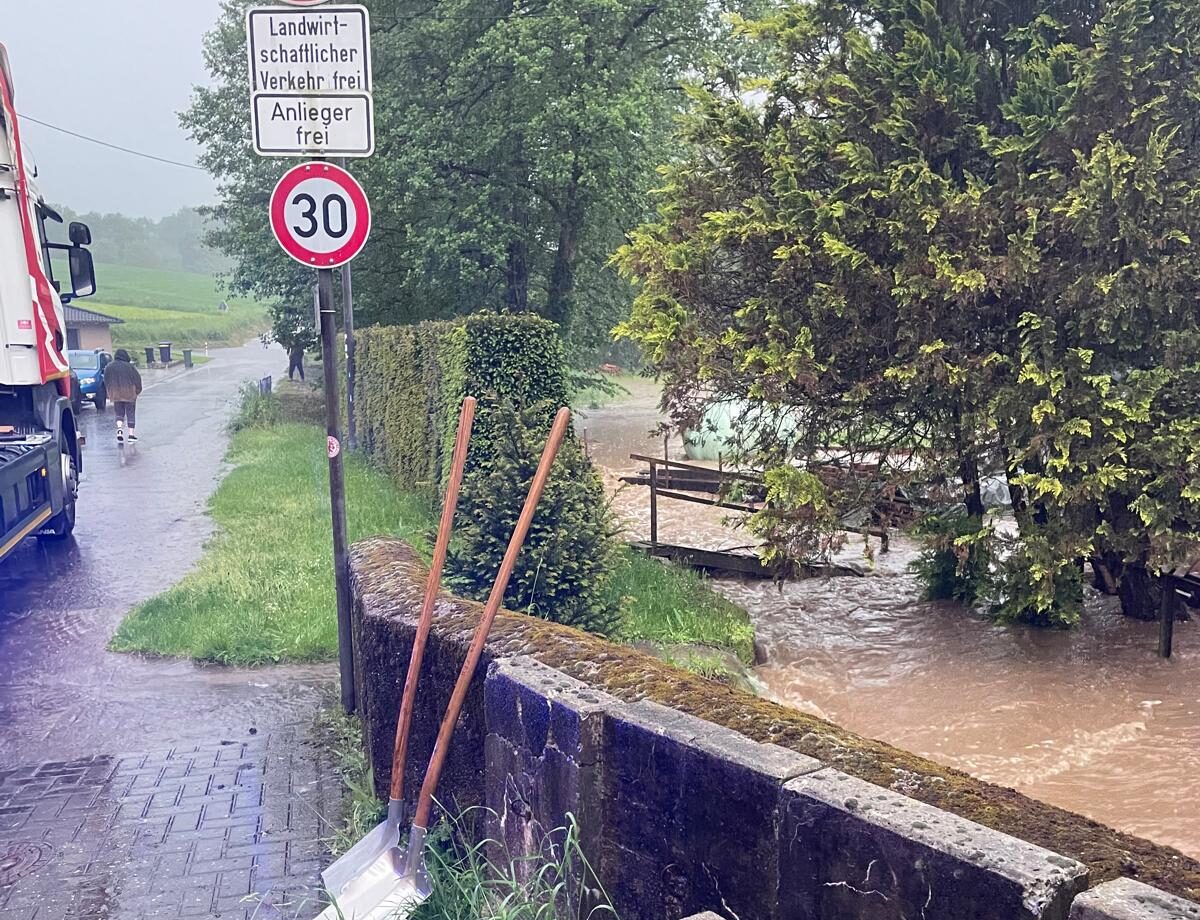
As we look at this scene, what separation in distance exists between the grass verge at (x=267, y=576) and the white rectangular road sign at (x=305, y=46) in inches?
140

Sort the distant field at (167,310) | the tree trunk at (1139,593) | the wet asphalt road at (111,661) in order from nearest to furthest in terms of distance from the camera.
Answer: the wet asphalt road at (111,661) → the tree trunk at (1139,593) → the distant field at (167,310)

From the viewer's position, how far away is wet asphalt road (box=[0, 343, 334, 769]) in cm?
580

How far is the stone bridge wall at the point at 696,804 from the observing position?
2018 mm

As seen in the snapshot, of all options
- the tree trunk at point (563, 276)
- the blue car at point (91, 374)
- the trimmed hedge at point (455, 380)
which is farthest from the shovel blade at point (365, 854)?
the blue car at point (91, 374)

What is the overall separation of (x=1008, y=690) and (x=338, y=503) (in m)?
5.38

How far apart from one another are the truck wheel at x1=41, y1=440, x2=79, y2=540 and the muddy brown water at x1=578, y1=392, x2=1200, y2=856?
22.4 feet

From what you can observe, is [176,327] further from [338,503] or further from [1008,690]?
[338,503]

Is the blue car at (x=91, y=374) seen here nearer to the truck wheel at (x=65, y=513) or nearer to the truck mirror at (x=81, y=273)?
the truck wheel at (x=65, y=513)

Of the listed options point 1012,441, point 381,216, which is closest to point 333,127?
point 1012,441

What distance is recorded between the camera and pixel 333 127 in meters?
5.31

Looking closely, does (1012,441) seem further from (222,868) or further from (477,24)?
(477,24)

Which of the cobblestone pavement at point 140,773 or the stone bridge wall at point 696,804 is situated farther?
the cobblestone pavement at point 140,773

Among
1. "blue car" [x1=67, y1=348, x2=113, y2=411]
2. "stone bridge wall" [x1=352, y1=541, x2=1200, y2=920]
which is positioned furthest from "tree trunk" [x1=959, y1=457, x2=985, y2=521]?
"blue car" [x1=67, y1=348, x2=113, y2=411]

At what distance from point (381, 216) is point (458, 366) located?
12966mm
